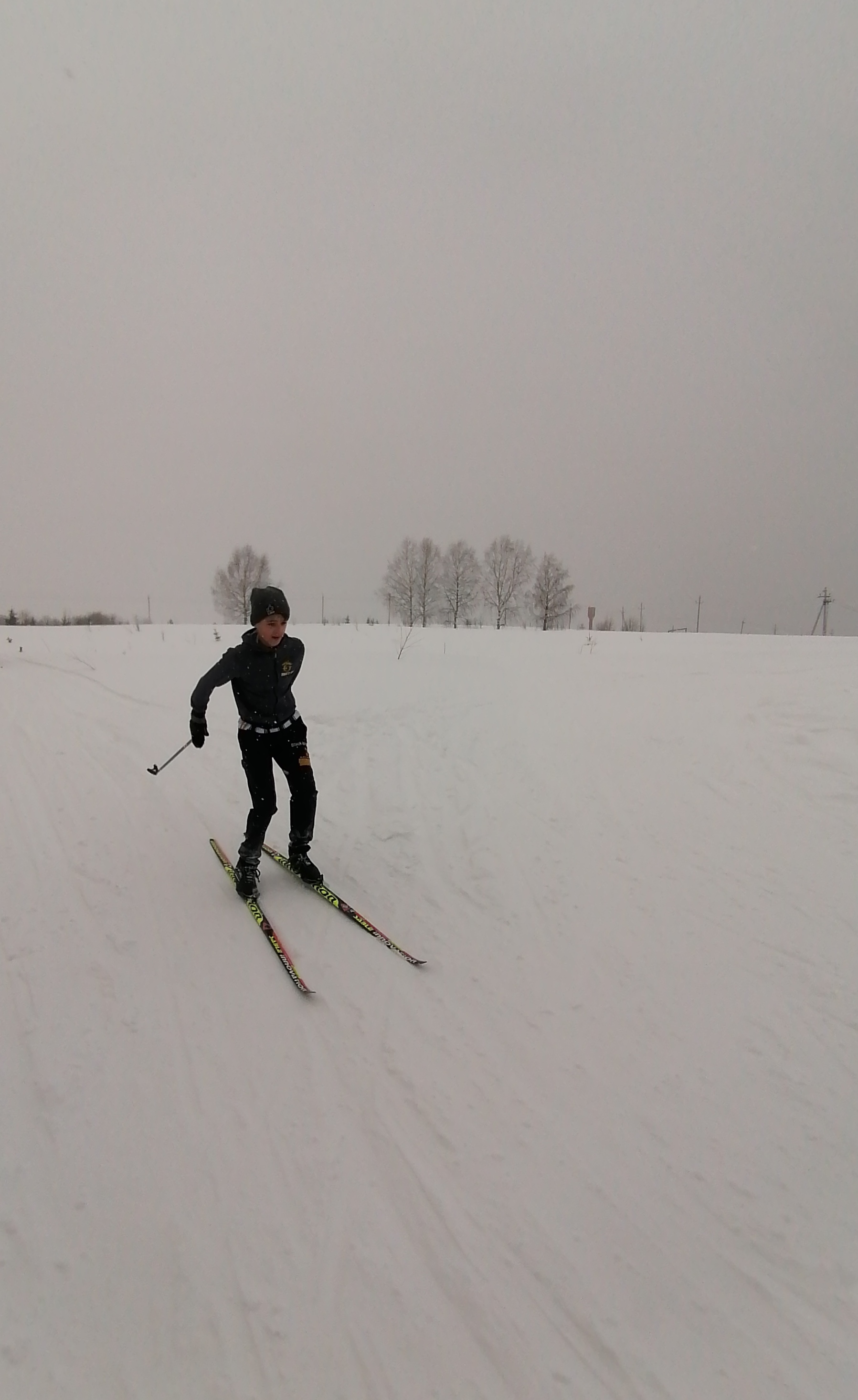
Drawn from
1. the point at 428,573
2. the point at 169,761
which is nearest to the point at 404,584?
the point at 428,573

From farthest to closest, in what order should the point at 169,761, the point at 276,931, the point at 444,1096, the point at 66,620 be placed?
the point at 66,620 < the point at 169,761 < the point at 276,931 < the point at 444,1096

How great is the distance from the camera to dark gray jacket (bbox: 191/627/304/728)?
4.54 meters

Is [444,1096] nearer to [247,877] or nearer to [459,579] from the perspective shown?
[247,877]

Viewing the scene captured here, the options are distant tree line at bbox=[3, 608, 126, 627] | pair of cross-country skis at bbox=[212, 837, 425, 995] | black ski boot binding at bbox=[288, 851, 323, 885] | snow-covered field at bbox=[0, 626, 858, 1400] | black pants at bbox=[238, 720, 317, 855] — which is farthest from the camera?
distant tree line at bbox=[3, 608, 126, 627]

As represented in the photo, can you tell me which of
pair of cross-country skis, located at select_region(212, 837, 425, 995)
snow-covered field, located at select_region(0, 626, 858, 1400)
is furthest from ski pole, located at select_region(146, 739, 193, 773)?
pair of cross-country skis, located at select_region(212, 837, 425, 995)

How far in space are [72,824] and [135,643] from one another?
15854mm

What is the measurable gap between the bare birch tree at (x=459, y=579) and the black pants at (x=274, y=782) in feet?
139

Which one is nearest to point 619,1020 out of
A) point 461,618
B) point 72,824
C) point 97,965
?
point 97,965

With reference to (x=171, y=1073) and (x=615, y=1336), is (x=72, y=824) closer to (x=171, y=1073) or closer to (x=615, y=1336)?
(x=171, y=1073)

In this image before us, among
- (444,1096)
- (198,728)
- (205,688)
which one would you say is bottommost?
(444,1096)

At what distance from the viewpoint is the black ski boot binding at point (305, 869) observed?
15.8 feet

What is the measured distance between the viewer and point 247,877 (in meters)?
4.60

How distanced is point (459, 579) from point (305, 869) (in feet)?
144

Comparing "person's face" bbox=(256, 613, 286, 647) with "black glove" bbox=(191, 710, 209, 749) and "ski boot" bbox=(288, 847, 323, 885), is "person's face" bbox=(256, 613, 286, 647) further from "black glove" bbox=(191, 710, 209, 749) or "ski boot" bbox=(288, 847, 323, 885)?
"ski boot" bbox=(288, 847, 323, 885)
